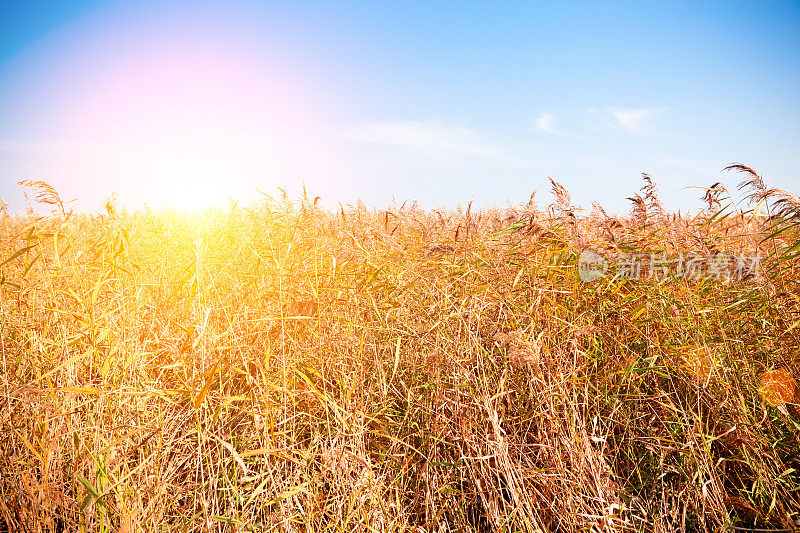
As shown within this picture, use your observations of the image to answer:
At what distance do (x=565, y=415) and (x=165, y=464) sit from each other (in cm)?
167

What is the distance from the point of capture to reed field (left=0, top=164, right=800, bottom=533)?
5.45 feet

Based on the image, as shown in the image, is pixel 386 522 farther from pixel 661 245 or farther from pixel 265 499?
pixel 661 245

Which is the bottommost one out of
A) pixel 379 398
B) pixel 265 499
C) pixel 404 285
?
pixel 265 499

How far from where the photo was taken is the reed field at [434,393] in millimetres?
1660

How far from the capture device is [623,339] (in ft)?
7.35

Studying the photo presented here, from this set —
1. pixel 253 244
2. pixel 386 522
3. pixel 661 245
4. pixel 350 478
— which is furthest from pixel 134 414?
pixel 661 245

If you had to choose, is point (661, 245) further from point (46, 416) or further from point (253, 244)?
point (46, 416)

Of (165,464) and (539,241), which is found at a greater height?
(539,241)

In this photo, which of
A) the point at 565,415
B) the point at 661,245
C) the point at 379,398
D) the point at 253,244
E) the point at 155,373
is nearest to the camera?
the point at 565,415

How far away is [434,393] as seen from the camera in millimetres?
2006

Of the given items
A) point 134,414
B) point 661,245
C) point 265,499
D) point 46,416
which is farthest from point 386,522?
point 661,245

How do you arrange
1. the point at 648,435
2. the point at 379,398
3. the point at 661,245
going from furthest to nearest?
1. the point at 661,245
2. the point at 379,398
3. the point at 648,435

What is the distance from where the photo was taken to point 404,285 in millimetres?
2434

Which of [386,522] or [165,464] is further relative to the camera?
[165,464]
